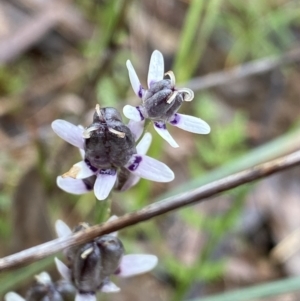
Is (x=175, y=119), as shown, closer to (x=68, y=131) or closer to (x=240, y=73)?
(x=68, y=131)

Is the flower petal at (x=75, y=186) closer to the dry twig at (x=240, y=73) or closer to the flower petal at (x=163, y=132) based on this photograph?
the flower petal at (x=163, y=132)

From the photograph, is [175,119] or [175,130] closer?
[175,119]

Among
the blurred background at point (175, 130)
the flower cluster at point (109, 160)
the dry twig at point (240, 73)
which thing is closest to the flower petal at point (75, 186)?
the flower cluster at point (109, 160)

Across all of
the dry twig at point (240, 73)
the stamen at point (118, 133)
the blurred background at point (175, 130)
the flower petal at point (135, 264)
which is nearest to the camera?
the stamen at point (118, 133)

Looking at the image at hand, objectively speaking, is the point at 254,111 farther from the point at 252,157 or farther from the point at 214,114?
the point at 252,157

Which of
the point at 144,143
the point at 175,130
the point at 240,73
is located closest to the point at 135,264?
the point at 144,143

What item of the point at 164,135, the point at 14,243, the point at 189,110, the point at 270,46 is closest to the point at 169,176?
the point at 164,135
